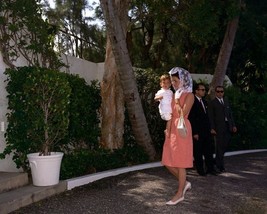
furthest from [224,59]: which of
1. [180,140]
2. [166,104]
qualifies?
[180,140]

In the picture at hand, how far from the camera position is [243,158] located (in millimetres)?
10750

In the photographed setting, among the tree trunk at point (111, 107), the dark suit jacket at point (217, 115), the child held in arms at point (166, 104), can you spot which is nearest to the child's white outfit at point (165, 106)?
the child held in arms at point (166, 104)

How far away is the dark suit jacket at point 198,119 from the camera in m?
7.90

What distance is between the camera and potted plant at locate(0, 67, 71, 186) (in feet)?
21.9

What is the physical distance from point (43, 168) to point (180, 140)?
2226mm

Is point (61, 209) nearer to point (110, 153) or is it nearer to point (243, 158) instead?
point (110, 153)

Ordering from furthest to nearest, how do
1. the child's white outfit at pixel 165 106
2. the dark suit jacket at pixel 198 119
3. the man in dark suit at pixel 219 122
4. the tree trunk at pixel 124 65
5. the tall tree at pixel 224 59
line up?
the tall tree at pixel 224 59
the tree trunk at pixel 124 65
the man in dark suit at pixel 219 122
the dark suit jacket at pixel 198 119
the child's white outfit at pixel 165 106

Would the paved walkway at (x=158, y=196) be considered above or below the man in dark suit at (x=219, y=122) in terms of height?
below

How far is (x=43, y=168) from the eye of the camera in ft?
21.5

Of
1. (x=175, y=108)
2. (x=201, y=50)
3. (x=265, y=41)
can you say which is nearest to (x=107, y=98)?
(x=175, y=108)

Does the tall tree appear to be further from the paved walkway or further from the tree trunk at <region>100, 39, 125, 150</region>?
the paved walkway

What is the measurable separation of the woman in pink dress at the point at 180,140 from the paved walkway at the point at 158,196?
1.26 ft

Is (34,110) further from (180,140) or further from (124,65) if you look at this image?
(124,65)

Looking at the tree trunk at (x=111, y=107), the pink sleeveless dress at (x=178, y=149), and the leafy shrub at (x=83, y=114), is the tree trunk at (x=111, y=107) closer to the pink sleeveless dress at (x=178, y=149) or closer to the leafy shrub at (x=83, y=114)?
the leafy shrub at (x=83, y=114)
